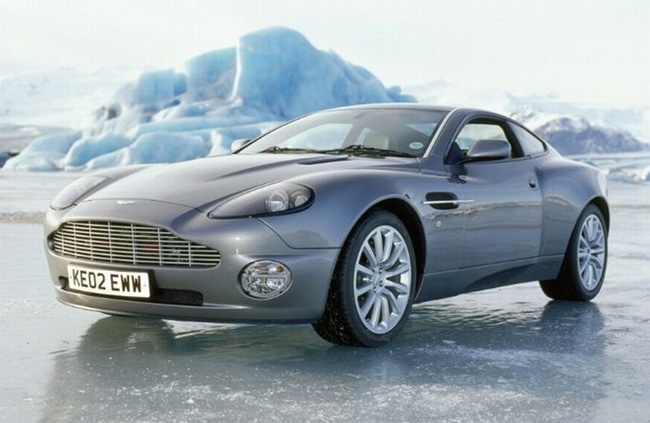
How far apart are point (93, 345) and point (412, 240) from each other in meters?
1.75

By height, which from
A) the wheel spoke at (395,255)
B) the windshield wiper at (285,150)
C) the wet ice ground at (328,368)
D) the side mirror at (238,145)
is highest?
the windshield wiper at (285,150)

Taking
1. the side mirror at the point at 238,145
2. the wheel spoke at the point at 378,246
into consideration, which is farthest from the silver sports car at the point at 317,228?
the side mirror at the point at 238,145

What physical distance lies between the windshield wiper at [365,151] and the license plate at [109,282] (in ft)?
5.34

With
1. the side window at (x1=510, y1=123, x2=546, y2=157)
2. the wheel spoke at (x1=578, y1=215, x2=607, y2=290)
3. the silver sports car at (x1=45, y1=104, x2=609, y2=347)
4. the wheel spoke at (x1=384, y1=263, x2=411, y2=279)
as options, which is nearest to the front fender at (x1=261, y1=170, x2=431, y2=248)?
the silver sports car at (x1=45, y1=104, x2=609, y2=347)

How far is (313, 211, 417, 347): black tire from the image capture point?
16.2ft

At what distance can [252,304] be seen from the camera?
4.73 m

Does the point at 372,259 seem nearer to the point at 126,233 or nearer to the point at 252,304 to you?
the point at 252,304

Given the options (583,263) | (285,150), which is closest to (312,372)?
(285,150)

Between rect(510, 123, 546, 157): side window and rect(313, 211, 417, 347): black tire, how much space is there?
190 centimetres

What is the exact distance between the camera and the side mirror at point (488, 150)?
587cm

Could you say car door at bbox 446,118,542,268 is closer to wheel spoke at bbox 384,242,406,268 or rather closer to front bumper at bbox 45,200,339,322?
wheel spoke at bbox 384,242,406,268

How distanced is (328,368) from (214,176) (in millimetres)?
1256

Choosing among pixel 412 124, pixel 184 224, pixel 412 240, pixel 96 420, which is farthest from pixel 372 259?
pixel 96 420

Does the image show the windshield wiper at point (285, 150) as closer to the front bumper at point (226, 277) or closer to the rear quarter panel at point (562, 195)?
the front bumper at point (226, 277)
